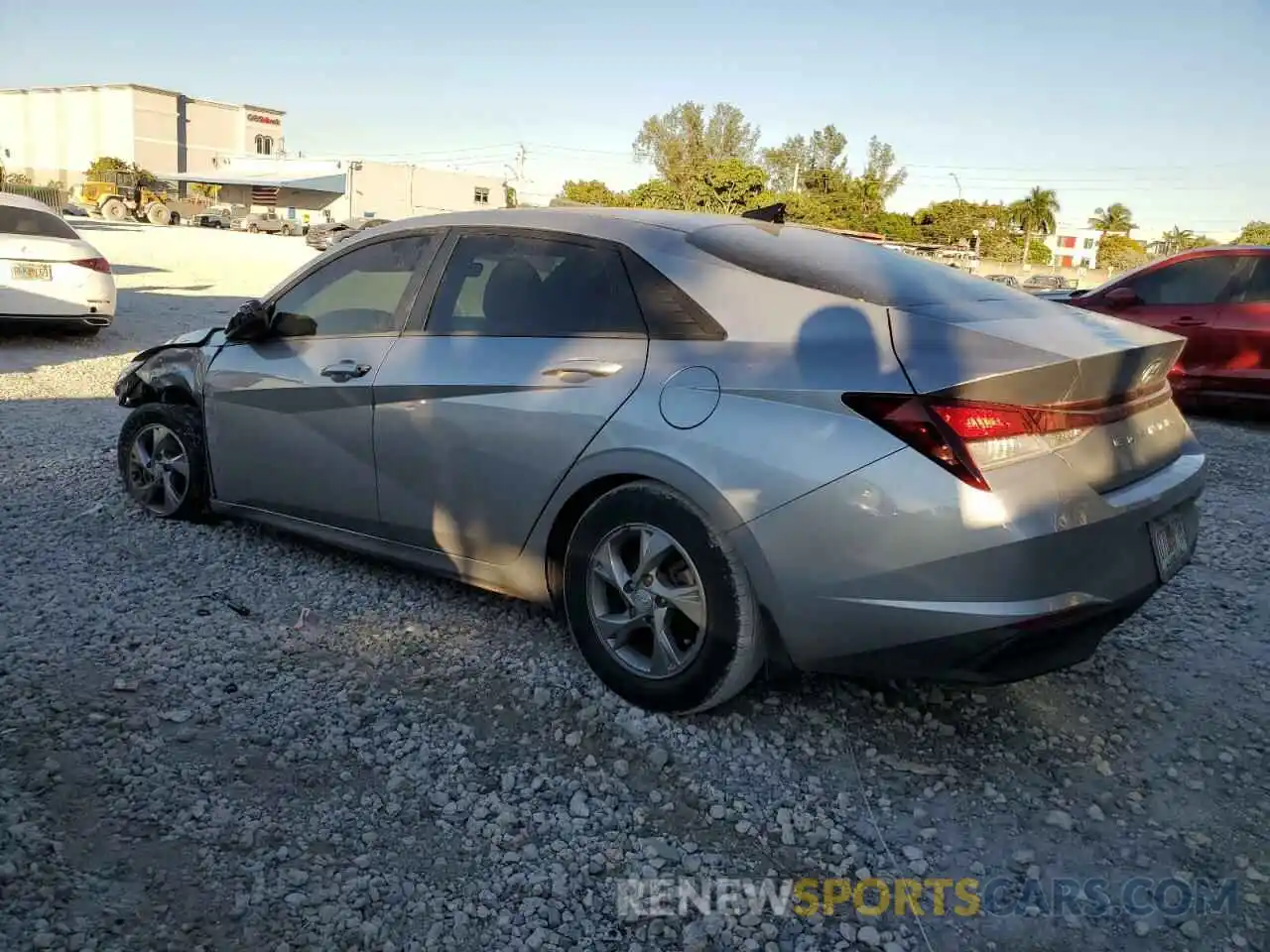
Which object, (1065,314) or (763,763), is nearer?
(763,763)

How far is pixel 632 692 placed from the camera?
3189 millimetres

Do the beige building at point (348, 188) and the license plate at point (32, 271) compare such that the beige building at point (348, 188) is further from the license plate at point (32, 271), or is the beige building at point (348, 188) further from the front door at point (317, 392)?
the front door at point (317, 392)

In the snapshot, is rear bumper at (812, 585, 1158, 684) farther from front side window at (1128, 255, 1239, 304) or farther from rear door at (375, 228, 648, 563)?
front side window at (1128, 255, 1239, 304)

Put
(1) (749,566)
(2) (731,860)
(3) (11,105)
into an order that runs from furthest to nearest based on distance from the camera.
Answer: (3) (11,105) < (1) (749,566) < (2) (731,860)

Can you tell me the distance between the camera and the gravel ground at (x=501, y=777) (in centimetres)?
231

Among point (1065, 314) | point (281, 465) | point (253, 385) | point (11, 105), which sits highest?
point (11, 105)

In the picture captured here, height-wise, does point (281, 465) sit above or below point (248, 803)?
above

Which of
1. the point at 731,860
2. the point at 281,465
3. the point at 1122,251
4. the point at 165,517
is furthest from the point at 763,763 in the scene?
the point at 1122,251

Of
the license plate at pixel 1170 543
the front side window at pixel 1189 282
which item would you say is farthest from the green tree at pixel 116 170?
the license plate at pixel 1170 543

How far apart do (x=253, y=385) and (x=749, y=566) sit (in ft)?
8.41

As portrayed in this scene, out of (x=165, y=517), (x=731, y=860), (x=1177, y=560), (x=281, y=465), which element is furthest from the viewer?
(x=165, y=517)

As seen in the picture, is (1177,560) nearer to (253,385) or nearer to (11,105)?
(253,385)

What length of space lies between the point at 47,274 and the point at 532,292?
28.7 feet

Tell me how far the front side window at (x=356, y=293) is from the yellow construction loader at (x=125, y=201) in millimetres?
57224
